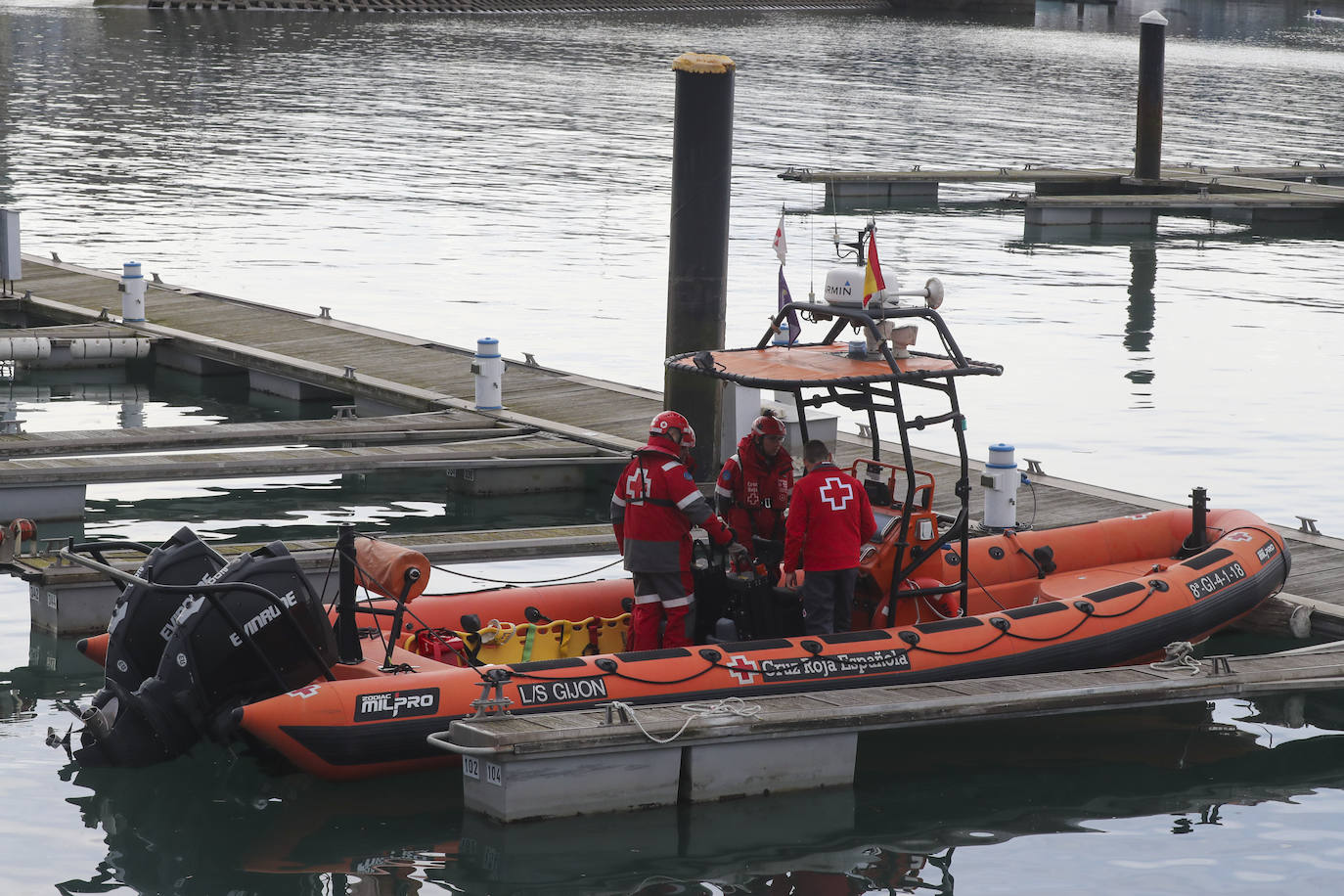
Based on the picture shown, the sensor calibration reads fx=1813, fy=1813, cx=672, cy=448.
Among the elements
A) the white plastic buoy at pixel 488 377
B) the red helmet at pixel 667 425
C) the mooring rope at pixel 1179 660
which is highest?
the red helmet at pixel 667 425

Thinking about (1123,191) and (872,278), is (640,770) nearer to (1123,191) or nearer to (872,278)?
(872,278)

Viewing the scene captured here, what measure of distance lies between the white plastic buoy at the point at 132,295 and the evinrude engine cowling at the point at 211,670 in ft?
32.2

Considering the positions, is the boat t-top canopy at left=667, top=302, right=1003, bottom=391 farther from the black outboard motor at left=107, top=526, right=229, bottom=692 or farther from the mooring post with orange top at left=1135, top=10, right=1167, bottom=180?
the mooring post with orange top at left=1135, top=10, right=1167, bottom=180

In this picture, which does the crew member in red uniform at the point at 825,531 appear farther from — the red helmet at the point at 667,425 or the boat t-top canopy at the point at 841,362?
the red helmet at the point at 667,425

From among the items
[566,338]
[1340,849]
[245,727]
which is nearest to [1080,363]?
[566,338]

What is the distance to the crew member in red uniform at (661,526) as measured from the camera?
27.7 ft

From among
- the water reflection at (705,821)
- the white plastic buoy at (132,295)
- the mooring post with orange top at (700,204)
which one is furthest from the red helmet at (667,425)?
the white plastic buoy at (132,295)

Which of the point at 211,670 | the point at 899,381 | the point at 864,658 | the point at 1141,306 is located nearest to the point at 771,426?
the point at 899,381

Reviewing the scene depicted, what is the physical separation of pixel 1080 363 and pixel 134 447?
10.3 metres

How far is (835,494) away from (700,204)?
425cm

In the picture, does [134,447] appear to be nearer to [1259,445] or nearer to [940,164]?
[1259,445]

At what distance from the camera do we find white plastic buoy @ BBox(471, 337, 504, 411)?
1395cm

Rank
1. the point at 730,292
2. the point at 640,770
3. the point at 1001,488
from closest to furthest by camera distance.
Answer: the point at 640,770 → the point at 1001,488 → the point at 730,292

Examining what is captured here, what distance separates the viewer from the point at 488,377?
45.9 ft
